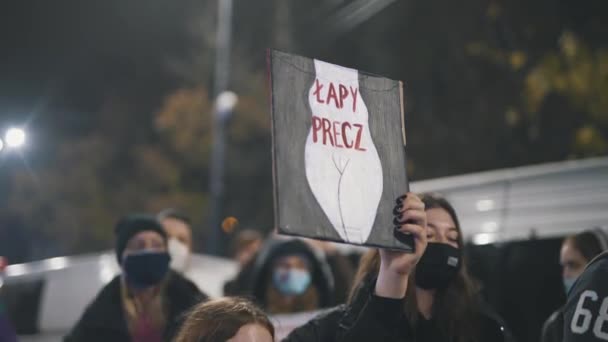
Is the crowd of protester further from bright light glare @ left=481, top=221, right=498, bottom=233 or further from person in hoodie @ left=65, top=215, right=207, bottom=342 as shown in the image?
bright light glare @ left=481, top=221, right=498, bottom=233

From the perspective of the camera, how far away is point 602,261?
2.79 m

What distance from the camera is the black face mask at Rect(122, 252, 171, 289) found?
4.52m

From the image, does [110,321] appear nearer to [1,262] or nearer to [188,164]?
[1,262]

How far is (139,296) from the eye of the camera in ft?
14.9

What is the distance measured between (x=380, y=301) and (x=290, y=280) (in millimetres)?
3246

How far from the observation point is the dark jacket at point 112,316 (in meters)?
4.18

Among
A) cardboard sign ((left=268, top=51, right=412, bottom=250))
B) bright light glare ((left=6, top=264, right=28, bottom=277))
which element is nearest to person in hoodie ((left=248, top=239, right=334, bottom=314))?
bright light glare ((left=6, top=264, right=28, bottom=277))

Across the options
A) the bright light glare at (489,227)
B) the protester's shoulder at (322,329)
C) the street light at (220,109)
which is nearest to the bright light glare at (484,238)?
the bright light glare at (489,227)

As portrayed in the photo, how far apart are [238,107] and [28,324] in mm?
20055

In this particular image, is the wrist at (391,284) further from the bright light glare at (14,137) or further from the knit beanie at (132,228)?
the bright light glare at (14,137)

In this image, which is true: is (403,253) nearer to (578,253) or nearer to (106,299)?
(106,299)

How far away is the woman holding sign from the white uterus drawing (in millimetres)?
132

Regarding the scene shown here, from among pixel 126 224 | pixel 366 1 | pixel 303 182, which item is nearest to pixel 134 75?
pixel 366 1

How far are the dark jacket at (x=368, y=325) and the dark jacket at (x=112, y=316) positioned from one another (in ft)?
2.89
